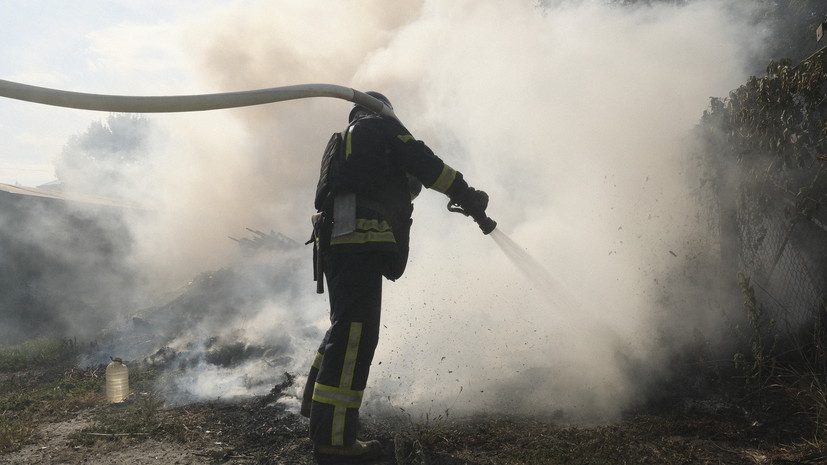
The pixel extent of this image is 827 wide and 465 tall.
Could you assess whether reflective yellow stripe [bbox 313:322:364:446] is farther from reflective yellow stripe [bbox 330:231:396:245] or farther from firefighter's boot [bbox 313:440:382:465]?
reflective yellow stripe [bbox 330:231:396:245]

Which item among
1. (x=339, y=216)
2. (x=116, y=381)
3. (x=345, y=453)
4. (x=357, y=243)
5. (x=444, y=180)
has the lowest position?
(x=345, y=453)

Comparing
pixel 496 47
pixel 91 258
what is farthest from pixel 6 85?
pixel 91 258

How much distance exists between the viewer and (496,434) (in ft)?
8.98

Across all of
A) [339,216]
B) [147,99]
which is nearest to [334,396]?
[339,216]

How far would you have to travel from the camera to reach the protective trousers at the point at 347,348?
2463 millimetres

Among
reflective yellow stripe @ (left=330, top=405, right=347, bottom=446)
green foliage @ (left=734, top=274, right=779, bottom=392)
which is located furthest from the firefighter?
green foliage @ (left=734, top=274, right=779, bottom=392)

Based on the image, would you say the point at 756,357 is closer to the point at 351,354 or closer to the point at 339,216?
the point at 351,354

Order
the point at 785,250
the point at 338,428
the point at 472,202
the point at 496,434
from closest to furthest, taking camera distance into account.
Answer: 1. the point at 338,428
2. the point at 496,434
3. the point at 472,202
4. the point at 785,250

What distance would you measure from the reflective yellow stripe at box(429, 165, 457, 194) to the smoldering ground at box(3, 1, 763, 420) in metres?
1.30

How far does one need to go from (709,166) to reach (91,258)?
34.9 ft

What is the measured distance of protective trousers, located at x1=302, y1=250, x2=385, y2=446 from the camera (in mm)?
2463

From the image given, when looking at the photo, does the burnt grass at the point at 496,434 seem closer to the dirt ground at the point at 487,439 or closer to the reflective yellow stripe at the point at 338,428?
the dirt ground at the point at 487,439

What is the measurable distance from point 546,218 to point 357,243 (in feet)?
9.15

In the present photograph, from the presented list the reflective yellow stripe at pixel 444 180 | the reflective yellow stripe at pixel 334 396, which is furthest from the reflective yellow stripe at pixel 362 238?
the reflective yellow stripe at pixel 334 396
